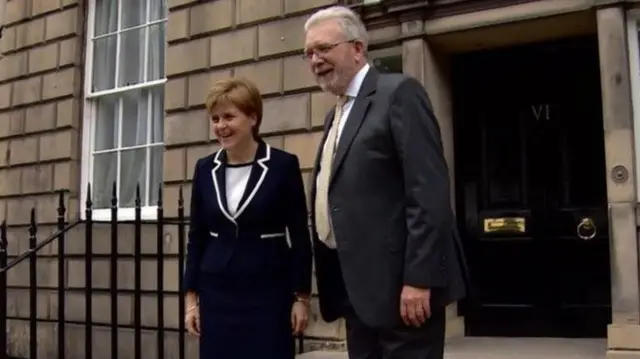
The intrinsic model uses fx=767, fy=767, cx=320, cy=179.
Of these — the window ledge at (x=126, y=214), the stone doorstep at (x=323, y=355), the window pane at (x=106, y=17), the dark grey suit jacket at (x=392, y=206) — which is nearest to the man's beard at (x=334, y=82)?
the dark grey suit jacket at (x=392, y=206)

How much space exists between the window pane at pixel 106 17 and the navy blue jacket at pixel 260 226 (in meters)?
6.19

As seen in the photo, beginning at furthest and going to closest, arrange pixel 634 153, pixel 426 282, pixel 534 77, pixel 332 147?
1. pixel 534 77
2. pixel 634 153
3. pixel 332 147
4. pixel 426 282

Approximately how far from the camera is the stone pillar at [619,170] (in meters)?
4.94

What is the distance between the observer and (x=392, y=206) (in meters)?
2.71

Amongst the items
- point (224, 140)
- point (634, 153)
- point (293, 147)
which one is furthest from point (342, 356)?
point (224, 140)

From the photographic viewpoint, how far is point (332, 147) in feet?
9.58

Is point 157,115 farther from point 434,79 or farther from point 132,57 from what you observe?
point 434,79

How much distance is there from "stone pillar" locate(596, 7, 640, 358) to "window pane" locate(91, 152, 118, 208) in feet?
18.1

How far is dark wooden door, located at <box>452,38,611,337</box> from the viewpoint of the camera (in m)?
5.68

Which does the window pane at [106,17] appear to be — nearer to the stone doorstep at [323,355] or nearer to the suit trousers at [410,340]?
the stone doorstep at [323,355]

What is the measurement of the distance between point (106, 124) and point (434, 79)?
435cm

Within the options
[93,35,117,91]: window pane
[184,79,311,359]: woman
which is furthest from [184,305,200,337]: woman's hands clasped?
[93,35,117,91]: window pane

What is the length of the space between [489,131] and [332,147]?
347cm

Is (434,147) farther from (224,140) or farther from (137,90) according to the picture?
(137,90)
